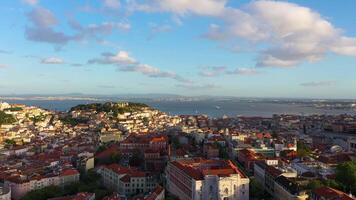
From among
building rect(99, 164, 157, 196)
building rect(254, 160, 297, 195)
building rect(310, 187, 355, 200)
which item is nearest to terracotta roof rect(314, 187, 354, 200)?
building rect(310, 187, 355, 200)

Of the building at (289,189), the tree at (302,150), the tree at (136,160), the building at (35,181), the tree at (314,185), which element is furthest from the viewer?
the tree at (302,150)

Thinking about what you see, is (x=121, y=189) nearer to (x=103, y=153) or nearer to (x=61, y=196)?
(x=61, y=196)

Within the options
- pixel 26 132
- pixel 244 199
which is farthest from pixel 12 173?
pixel 26 132

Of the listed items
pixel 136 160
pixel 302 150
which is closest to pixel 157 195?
pixel 136 160

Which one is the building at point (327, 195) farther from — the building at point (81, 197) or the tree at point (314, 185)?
the building at point (81, 197)

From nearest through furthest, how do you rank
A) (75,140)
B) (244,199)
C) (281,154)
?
(244,199) < (281,154) < (75,140)

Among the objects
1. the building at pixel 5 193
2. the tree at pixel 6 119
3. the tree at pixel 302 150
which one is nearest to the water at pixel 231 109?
the tree at pixel 6 119

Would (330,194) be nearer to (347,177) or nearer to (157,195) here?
(347,177)
